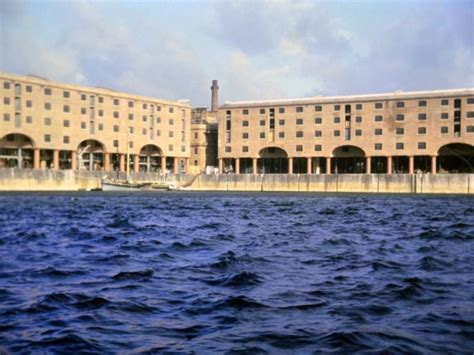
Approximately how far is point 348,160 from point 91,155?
4251 cm

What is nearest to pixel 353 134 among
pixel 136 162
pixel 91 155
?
pixel 136 162

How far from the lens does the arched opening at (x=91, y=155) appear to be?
293ft

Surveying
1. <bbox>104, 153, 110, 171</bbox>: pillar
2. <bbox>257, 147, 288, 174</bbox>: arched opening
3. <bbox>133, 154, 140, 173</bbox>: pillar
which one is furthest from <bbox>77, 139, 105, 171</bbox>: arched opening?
<bbox>257, 147, 288, 174</bbox>: arched opening

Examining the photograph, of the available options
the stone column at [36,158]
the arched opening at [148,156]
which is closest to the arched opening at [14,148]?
the stone column at [36,158]

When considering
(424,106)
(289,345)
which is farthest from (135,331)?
(424,106)

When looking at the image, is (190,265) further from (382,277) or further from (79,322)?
(79,322)

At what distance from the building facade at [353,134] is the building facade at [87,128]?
32.5 ft

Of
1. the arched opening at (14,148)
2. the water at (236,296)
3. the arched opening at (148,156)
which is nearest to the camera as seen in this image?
the water at (236,296)

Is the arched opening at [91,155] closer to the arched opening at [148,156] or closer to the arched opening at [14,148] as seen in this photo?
the arched opening at [148,156]

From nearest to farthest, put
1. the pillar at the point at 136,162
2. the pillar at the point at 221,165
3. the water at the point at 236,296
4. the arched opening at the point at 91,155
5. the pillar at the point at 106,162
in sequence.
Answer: the water at the point at 236,296
the arched opening at the point at 91,155
the pillar at the point at 106,162
the pillar at the point at 136,162
the pillar at the point at 221,165

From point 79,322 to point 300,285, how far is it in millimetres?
4392

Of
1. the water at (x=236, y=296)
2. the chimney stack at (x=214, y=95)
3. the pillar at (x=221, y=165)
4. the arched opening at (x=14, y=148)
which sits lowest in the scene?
the water at (x=236, y=296)

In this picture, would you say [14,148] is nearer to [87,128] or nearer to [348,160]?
[87,128]

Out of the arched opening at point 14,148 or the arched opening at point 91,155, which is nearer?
the arched opening at point 14,148
